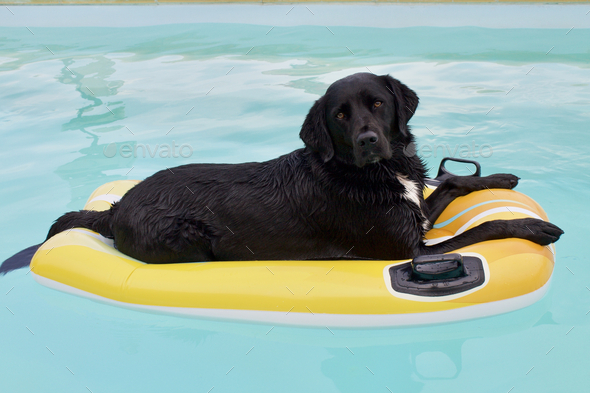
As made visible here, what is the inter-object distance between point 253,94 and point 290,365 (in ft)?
19.9

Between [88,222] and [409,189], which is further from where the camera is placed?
[88,222]

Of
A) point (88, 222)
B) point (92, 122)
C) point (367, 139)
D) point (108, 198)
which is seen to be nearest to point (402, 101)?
point (367, 139)

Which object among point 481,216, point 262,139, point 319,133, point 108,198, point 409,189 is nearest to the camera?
point 319,133

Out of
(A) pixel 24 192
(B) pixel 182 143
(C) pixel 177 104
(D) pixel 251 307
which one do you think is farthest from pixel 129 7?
(D) pixel 251 307

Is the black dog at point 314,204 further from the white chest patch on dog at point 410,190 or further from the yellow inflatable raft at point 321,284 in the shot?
the yellow inflatable raft at point 321,284

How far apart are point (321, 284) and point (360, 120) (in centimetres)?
98

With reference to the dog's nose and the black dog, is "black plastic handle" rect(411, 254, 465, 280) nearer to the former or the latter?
the black dog

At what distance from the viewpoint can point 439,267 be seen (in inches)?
106

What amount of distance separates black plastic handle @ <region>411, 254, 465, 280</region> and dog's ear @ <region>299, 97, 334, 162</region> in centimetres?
83

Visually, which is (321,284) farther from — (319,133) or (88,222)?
(88,222)

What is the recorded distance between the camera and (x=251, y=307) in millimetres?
2842

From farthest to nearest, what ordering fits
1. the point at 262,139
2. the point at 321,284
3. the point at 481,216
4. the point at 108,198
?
the point at 262,139, the point at 108,198, the point at 481,216, the point at 321,284

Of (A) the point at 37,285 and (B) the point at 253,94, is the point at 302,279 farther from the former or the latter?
(B) the point at 253,94

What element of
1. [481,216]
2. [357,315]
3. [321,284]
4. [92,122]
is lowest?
[92,122]
